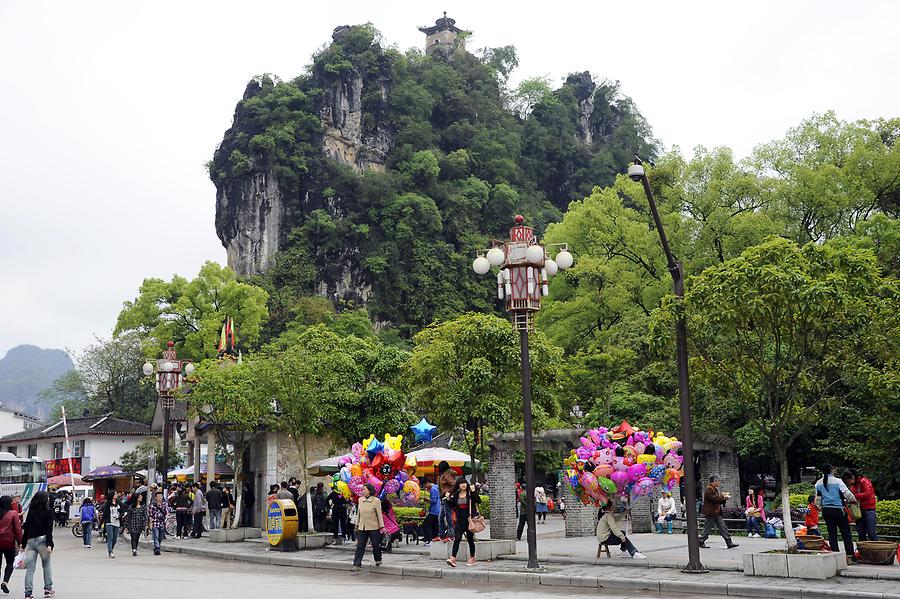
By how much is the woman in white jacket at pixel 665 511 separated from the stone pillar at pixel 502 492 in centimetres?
395

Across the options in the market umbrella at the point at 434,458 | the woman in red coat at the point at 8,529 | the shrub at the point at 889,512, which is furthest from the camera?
the market umbrella at the point at 434,458

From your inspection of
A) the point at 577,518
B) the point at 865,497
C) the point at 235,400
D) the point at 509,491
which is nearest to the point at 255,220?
the point at 235,400

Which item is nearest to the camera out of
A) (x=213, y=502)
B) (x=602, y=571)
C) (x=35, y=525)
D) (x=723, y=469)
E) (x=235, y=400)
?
(x=35, y=525)

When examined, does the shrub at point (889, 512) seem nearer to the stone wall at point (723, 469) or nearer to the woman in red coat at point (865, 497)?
the woman in red coat at point (865, 497)

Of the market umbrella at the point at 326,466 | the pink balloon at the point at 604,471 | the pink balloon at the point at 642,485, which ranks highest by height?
the market umbrella at the point at 326,466

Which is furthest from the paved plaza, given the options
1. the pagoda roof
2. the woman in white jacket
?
the pagoda roof

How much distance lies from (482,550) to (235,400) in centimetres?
973

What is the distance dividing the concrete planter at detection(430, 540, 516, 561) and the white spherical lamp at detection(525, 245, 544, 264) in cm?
584

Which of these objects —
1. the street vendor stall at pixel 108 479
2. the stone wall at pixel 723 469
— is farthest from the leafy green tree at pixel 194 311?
the stone wall at pixel 723 469

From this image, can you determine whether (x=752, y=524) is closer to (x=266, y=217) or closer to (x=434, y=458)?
(x=434, y=458)

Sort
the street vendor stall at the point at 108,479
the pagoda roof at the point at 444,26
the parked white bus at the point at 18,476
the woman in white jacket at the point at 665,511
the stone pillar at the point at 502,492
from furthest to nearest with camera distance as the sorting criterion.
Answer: the pagoda roof at the point at 444,26 < the street vendor stall at the point at 108,479 < the parked white bus at the point at 18,476 < the woman in white jacket at the point at 665,511 < the stone pillar at the point at 502,492

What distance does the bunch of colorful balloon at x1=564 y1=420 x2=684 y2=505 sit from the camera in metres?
16.7

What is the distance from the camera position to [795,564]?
1301cm

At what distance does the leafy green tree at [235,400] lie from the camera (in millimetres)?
23984
